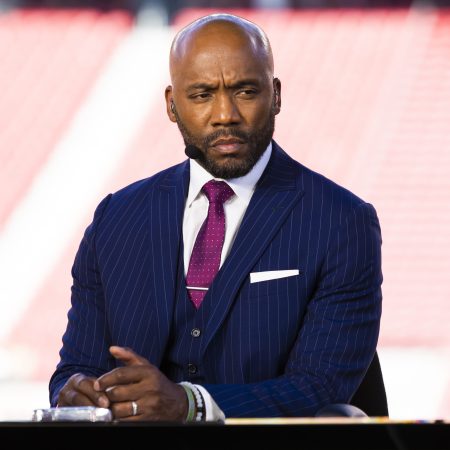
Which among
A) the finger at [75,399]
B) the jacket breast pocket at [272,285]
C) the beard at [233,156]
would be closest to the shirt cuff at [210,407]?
the finger at [75,399]

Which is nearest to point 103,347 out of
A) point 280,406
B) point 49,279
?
point 280,406

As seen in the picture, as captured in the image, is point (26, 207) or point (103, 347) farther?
point (26, 207)

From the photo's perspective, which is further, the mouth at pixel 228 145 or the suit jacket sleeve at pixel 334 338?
the mouth at pixel 228 145

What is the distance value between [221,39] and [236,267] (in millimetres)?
334

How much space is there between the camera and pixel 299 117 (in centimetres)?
660

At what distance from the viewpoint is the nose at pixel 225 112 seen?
158 centimetres

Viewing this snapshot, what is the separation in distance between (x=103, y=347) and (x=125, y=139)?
4972 millimetres

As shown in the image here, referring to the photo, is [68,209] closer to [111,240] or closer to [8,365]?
[8,365]

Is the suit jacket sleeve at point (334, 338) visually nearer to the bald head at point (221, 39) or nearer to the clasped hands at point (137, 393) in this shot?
the clasped hands at point (137, 393)

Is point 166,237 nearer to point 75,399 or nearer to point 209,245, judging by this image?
point 209,245

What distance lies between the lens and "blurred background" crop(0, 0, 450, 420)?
224 inches
